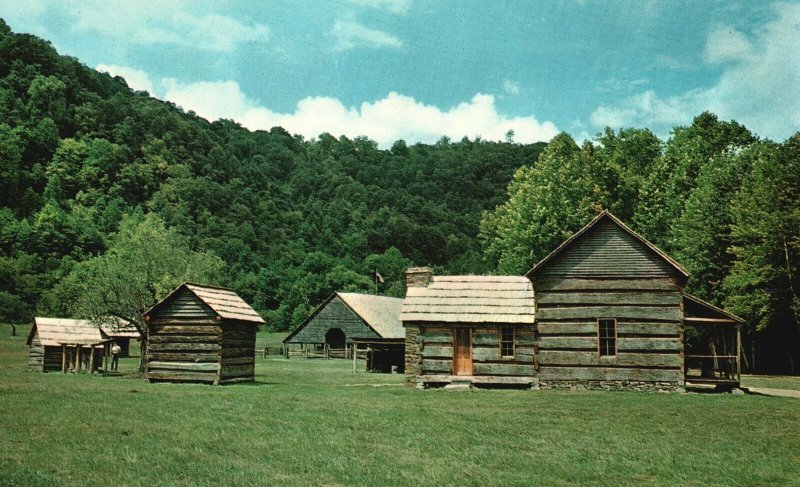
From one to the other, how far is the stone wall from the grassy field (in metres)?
6.19

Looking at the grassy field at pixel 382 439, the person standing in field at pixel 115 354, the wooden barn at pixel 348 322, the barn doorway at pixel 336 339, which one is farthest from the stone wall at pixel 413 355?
the barn doorway at pixel 336 339

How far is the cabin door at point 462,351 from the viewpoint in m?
31.4

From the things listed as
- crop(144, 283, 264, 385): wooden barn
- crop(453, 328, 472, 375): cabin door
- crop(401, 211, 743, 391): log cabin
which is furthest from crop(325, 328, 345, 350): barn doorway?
crop(453, 328, 472, 375): cabin door

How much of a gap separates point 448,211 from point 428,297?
94.6 metres

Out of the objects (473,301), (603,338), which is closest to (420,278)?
(473,301)

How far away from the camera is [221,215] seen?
113 m

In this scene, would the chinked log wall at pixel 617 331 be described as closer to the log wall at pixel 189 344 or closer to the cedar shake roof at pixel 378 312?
the log wall at pixel 189 344

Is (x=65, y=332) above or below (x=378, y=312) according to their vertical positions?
below

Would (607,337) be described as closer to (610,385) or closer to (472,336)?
(610,385)

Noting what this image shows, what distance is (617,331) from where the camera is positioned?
30.1 m

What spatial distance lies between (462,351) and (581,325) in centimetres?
504

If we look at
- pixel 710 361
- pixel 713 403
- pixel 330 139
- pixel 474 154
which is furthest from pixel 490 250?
pixel 330 139

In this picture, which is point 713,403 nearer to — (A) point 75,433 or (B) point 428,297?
(B) point 428,297

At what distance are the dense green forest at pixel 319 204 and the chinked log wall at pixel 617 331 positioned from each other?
15.0 m
